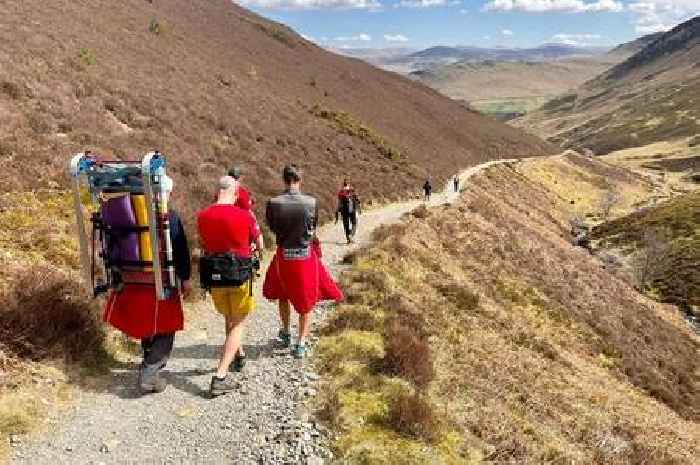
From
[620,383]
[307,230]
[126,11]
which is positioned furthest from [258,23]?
[307,230]

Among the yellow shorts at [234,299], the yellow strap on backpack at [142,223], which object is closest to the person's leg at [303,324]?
the yellow shorts at [234,299]

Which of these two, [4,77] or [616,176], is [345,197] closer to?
[4,77]

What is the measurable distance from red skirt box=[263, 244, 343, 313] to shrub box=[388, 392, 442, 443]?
2126 mm

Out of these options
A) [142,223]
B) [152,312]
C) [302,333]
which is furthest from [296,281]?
[142,223]

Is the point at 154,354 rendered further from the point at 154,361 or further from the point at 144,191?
the point at 144,191

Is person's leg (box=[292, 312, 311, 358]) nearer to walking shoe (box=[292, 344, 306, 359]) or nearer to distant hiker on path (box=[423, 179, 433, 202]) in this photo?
walking shoe (box=[292, 344, 306, 359])

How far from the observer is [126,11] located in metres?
55.0

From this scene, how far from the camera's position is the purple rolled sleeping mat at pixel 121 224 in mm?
7887

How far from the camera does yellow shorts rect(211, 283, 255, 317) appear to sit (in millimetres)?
8422

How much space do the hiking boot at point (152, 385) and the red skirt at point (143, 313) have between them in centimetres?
60

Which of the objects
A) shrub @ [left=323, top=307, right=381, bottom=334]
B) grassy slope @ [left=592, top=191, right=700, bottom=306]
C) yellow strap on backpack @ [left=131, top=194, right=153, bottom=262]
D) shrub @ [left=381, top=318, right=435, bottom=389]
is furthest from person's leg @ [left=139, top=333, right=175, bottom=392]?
grassy slope @ [left=592, top=191, right=700, bottom=306]

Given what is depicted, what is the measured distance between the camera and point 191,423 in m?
7.82

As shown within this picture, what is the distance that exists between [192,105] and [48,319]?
26983 millimetres

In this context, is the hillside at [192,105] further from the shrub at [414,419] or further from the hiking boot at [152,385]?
the shrub at [414,419]
